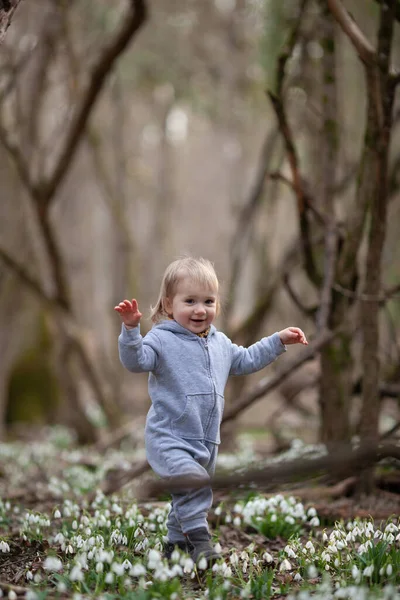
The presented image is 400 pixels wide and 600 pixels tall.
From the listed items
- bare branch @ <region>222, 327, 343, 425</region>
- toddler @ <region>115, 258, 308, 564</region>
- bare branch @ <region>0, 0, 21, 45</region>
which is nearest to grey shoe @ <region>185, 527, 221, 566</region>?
toddler @ <region>115, 258, 308, 564</region>

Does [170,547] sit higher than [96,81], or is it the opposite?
[96,81]

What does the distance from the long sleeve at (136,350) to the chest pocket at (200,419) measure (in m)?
0.25

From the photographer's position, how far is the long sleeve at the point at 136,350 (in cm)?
290

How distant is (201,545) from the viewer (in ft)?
9.99

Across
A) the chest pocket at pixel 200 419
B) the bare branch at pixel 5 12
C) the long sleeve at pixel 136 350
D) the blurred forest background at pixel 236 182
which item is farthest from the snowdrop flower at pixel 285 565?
the bare branch at pixel 5 12

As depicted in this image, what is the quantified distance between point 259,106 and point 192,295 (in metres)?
9.69

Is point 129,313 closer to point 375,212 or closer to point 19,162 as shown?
point 375,212

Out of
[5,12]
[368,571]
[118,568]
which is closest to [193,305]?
[118,568]

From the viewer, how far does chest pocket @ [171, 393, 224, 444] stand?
312cm

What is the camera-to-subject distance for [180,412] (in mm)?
3119

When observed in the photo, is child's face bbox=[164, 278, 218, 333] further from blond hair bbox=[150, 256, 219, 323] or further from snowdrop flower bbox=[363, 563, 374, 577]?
snowdrop flower bbox=[363, 563, 374, 577]

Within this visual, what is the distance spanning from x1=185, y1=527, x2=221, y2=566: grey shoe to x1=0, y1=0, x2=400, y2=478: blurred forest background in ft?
3.81

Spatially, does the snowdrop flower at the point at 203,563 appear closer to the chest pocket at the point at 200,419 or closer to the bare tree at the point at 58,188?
the chest pocket at the point at 200,419

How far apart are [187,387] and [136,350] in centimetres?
35
